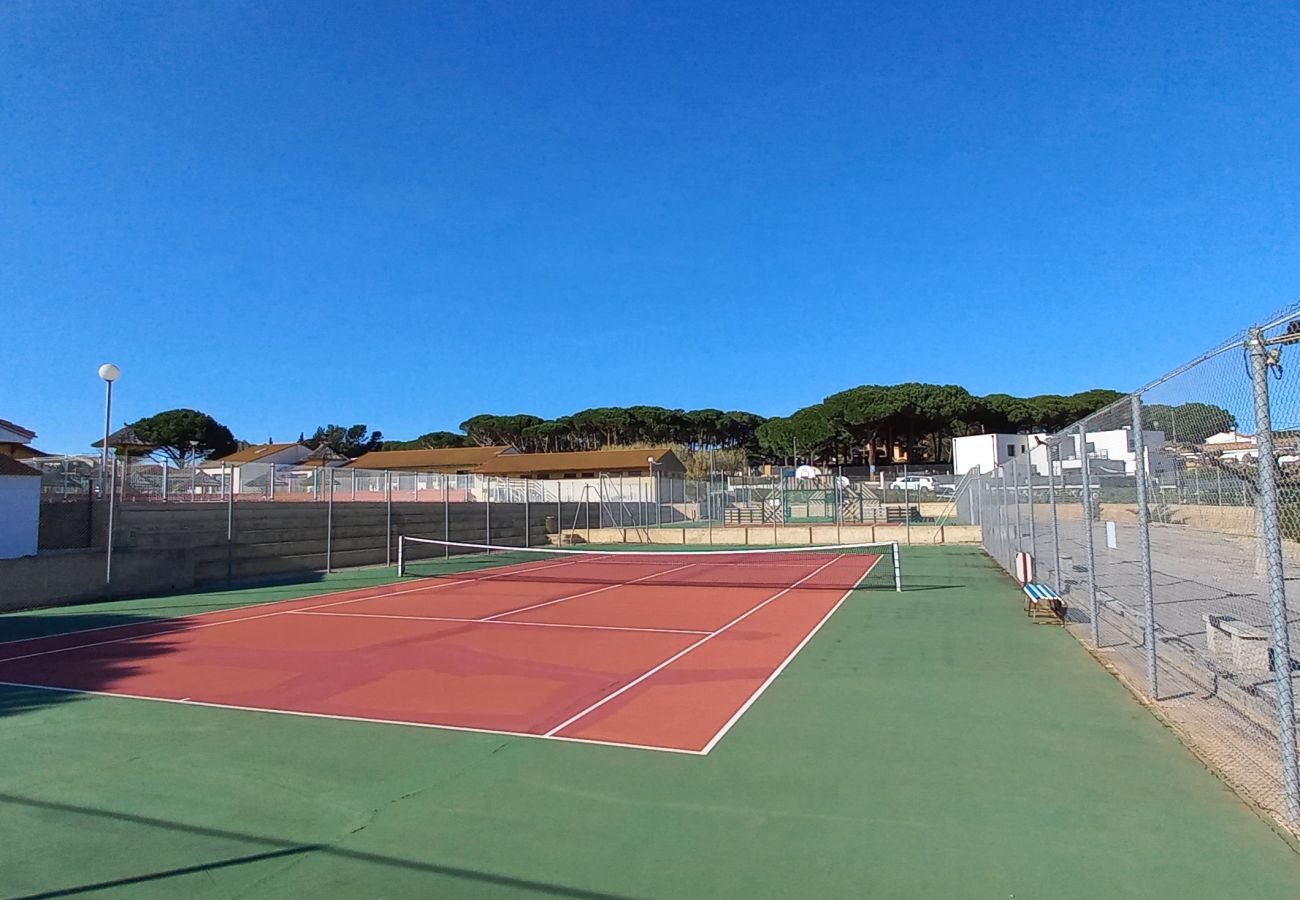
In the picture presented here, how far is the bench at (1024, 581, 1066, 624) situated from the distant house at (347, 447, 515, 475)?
61.8m

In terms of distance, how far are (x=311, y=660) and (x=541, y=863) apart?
22.4ft

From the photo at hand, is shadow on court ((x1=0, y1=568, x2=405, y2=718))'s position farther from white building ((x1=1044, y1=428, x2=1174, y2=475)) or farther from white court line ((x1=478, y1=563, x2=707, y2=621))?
white building ((x1=1044, y1=428, x2=1174, y2=475))

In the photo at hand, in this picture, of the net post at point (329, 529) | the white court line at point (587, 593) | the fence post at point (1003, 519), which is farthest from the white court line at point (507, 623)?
the net post at point (329, 529)

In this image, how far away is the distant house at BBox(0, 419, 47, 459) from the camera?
89.0 ft

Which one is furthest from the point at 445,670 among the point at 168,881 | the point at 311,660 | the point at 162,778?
the point at 168,881

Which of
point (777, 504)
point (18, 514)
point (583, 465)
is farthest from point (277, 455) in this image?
point (18, 514)

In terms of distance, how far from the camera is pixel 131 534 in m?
19.1

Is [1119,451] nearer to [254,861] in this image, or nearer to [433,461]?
[254,861]

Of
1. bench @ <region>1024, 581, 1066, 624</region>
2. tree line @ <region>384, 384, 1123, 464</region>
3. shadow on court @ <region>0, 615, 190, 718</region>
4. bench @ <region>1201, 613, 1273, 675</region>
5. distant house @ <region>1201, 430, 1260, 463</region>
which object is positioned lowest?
shadow on court @ <region>0, 615, 190, 718</region>

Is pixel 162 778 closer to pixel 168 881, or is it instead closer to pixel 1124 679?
pixel 168 881

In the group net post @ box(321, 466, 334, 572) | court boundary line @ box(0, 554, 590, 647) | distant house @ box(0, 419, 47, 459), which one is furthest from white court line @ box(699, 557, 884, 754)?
distant house @ box(0, 419, 47, 459)

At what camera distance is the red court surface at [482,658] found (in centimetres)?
736

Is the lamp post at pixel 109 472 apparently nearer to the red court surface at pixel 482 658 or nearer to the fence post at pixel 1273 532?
the red court surface at pixel 482 658

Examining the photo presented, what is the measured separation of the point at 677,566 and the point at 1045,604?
13.3 metres
